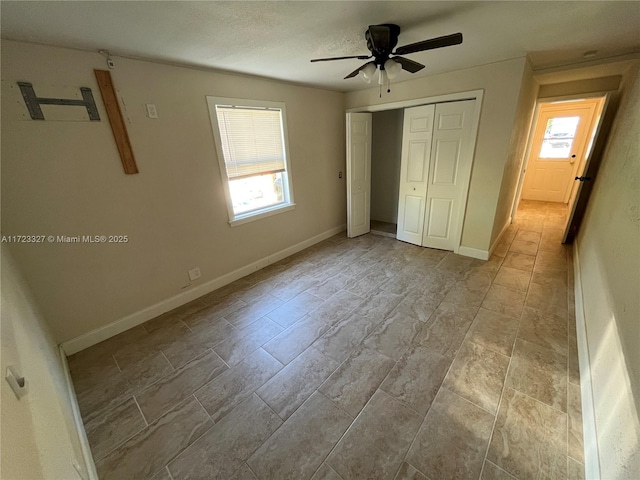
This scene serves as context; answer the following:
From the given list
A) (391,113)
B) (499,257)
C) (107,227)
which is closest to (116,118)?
(107,227)

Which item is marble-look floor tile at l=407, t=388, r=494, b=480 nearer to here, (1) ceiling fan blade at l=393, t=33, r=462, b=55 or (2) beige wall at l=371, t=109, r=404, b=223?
(1) ceiling fan blade at l=393, t=33, r=462, b=55

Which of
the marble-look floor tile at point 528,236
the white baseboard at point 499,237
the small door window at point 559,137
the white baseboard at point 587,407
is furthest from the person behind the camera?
the small door window at point 559,137

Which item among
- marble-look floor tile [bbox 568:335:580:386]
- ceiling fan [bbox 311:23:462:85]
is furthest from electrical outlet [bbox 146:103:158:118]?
marble-look floor tile [bbox 568:335:580:386]

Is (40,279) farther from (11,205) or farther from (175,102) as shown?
(175,102)

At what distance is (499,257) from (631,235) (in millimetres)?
2128

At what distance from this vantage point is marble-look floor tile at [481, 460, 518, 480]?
1.27 m

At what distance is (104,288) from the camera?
2.31 meters

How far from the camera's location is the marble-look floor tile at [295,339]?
2.10 meters

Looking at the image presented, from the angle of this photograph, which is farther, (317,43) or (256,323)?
(256,323)

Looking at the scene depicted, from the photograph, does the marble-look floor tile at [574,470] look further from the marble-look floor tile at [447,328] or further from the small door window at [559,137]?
the small door window at [559,137]

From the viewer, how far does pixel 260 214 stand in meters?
3.39

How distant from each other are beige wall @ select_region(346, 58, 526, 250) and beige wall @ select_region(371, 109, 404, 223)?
970 millimetres

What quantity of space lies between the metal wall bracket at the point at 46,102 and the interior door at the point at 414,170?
11.4 ft

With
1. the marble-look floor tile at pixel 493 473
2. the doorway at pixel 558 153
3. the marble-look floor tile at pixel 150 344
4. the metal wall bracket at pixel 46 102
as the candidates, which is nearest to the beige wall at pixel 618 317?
the marble-look floor tile at pixel 493 473
